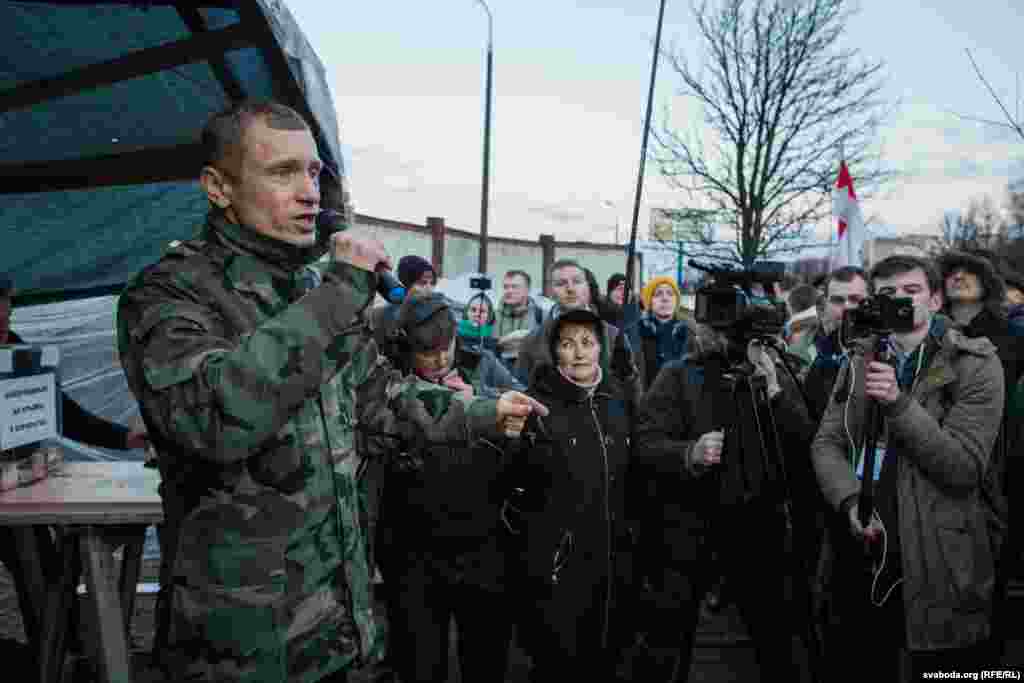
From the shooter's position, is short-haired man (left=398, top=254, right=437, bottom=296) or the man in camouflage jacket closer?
the man in camouflage jacket

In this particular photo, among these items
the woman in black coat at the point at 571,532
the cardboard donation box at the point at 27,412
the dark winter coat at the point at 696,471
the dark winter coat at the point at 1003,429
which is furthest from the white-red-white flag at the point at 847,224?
the cardboard donation box at the point at 27,412

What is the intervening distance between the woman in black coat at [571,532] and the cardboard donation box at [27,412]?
1.92 m

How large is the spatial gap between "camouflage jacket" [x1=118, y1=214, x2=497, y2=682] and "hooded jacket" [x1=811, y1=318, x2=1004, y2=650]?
6.86 feet

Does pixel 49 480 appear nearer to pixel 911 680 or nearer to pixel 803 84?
pixel 911 680

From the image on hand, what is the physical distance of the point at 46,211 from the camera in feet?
13.1

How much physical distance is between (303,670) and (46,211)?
3.27m

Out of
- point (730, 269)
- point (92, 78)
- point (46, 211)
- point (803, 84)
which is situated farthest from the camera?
point (803, 84)

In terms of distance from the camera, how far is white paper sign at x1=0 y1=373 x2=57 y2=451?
10.2 ft

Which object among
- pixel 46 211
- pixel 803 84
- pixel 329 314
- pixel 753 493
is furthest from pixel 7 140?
pixel 803 84

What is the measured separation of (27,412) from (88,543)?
2.30 feet

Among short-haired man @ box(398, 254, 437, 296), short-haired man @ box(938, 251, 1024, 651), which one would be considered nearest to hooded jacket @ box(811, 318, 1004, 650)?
short-haired man @ box(938, 251, 1024, 651)

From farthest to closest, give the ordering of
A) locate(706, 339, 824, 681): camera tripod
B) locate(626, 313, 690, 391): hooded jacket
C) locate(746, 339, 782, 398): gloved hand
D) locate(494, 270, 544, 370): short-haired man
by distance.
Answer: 1. locate(494, 270, 544, 370): short-haired man
2. locate(626, 313, 690, 391): hooded jacket
3. locate(746, 339, 782, 398): gloved hand
4. locate(706, 339, 824, 681): camera tripod

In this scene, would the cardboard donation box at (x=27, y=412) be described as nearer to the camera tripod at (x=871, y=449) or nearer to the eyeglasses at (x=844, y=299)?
the camera tripod at (x=871, y=449)

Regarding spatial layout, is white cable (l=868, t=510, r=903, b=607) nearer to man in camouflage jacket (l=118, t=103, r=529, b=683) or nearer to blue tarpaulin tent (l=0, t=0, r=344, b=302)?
man in camouflage jacket (l=118, t=103, r=529, b=683)
